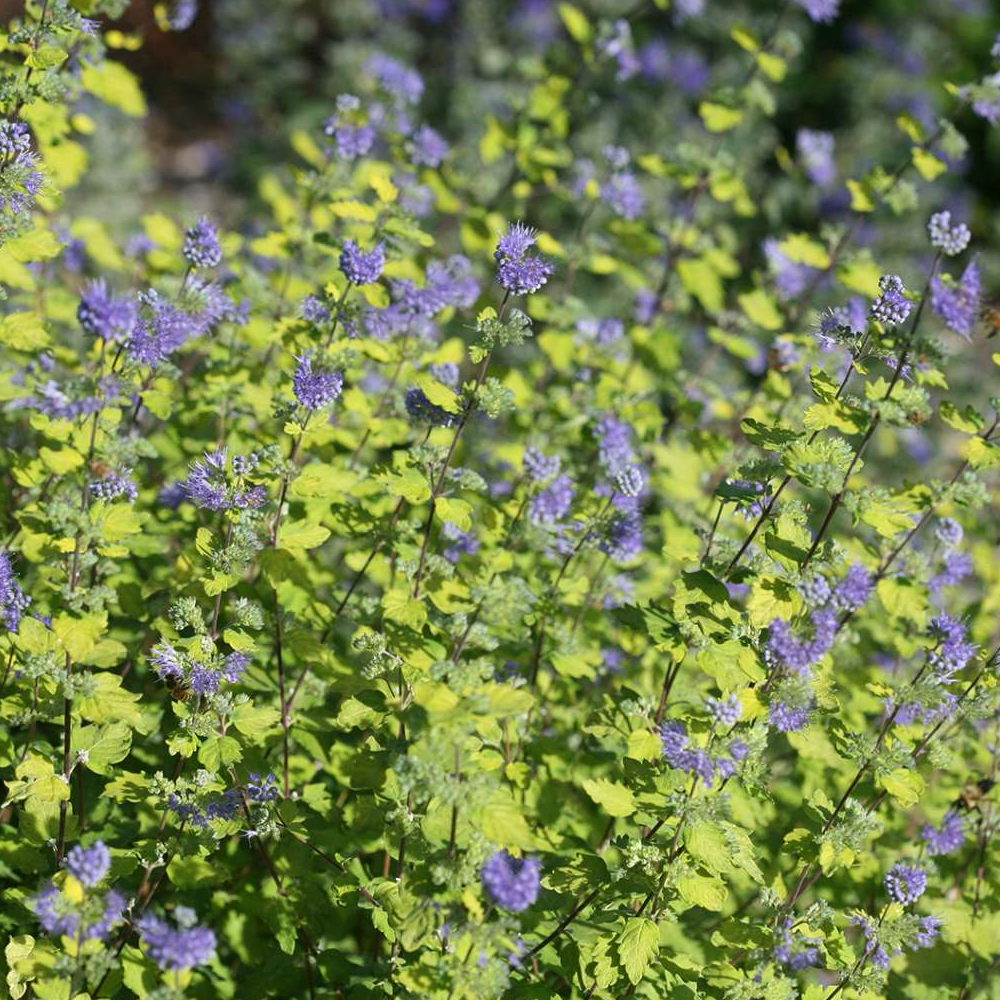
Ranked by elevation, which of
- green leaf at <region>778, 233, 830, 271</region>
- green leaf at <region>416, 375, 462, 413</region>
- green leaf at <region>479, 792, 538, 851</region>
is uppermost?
green leaf at <region>778, 233, 830, 271</region>

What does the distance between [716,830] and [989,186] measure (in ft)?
41.9

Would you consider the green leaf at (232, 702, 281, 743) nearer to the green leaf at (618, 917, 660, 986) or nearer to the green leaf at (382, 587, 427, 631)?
the green leaf at (382, 587, 427, 631)

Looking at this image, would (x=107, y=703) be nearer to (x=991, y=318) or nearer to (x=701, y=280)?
(x=991, y=318)

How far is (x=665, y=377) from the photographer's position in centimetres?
673

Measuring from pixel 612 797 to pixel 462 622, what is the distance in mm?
777

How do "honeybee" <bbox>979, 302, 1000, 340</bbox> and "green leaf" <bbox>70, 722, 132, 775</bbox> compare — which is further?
"honeybee" <bbox>979, 302, 1000, 340</bbox>

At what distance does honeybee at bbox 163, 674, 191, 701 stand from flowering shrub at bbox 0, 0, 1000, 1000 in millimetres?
111

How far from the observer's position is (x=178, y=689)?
370 cm

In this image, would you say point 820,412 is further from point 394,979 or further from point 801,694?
point 394,979

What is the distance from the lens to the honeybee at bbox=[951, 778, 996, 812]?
4422 mm

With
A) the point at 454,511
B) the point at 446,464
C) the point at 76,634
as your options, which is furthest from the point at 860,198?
the point at 76,634

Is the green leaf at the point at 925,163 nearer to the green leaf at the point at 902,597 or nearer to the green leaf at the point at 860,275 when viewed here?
the green leaf at the point at 860,275

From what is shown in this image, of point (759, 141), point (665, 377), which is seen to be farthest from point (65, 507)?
point (759, 141)

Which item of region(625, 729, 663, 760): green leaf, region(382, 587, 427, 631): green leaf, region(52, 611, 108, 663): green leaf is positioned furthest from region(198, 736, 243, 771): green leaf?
region(625, 729, 663, 760): green leaf
